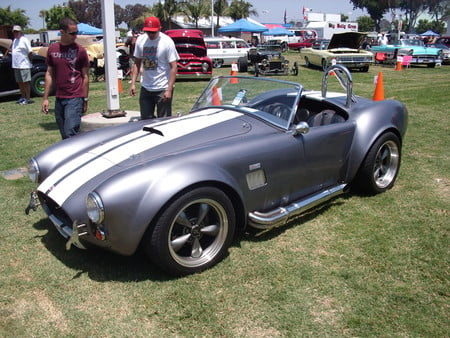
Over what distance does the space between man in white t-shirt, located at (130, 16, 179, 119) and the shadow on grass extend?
256 centimetres

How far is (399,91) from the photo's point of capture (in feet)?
39.3

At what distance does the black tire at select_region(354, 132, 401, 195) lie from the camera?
4.03m

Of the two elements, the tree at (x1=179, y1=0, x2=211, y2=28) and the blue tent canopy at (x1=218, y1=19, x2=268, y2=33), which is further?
the tree at (x1=179, y1=0, x2=211, y2=28)

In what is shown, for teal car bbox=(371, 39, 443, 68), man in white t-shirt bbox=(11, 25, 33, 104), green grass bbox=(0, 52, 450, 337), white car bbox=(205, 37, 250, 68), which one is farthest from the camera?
teal car bbox=(371, 39, 443, 68)

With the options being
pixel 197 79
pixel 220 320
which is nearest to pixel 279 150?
pixel 220 320

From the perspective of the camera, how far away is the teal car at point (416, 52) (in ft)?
65.1

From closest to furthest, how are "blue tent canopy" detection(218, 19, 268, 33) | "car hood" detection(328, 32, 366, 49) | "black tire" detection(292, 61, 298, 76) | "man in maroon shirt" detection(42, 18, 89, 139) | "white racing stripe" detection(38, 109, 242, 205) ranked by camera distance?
"white racing stripe" detection(38, 109, 242, 205) → "man in maroon shirt" detection(42, 18, 89, 139) → "black tire" detection(292, 61, 298, 76) → "car hood" detection(328, 32, 366, 49) → "blue tent canopy" detection(218, 19, 268, 33)

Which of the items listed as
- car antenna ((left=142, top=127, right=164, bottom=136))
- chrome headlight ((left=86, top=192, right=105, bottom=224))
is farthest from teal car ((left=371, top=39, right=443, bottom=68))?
chrome headlight ((left=86, top=192, right=105, bottom=224))

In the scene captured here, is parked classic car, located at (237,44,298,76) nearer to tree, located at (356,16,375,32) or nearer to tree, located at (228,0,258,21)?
tree, located at (228,0,258,21)

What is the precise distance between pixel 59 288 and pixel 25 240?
868 mm

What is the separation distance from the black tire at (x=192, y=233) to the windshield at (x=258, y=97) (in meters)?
0.98

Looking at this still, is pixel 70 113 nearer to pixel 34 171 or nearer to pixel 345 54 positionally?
pixel 34 171

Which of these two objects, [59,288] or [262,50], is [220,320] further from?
[262,50]

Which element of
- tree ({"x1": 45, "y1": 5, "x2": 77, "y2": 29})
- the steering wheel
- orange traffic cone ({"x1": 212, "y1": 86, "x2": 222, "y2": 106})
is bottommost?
the steering wheel
